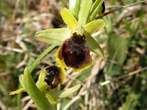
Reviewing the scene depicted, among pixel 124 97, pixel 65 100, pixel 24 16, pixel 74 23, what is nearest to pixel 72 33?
pixel 74 23

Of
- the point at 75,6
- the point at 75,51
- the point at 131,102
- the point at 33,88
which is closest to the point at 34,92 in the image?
the point at 33,88

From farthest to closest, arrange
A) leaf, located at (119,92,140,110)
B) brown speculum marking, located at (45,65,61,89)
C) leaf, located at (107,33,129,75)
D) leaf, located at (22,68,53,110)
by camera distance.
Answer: leaf, located at (107,33,129,75) < leaf, located at (119,92,140,110) < brown speculum marking, located at (45,65,61,89) < leaf, located at (22,68,53,110)

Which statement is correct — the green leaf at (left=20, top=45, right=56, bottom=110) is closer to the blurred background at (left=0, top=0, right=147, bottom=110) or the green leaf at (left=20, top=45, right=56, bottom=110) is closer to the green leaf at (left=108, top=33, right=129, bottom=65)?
the blurred background at (left=0, top=0, right=147, bottom=110)

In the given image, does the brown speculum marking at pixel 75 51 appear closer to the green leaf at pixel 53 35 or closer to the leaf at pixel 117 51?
the green leaf at pixel 53 35

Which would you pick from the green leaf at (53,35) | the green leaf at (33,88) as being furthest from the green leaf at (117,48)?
the green leaf at (33,88)

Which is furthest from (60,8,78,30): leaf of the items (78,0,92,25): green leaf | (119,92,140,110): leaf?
(119,92,140,110): leaf

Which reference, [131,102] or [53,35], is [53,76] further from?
[131,102]
